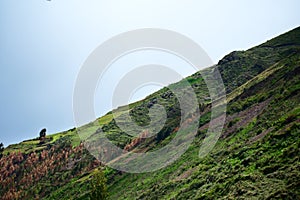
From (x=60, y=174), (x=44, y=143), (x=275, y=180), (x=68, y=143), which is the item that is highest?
(x=44, y=143)

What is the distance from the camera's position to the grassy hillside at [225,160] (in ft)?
90.6

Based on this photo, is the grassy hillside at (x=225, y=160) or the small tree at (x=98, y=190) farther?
the small tree at (x=98, y=190)

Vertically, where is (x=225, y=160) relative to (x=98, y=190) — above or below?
below

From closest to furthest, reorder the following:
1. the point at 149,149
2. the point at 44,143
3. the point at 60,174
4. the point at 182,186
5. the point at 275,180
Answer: the point at 275,180
the point at 182,186
the point at 149,149
the point at 60,174
the point at 44,143

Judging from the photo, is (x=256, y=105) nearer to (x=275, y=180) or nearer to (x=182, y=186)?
(x=182, y=186)

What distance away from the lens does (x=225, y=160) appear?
38062 mm

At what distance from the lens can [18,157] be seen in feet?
436

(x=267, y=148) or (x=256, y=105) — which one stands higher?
(x=256, y=105)

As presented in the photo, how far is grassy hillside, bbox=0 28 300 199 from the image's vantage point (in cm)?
2761

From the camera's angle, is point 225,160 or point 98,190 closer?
point 225,160

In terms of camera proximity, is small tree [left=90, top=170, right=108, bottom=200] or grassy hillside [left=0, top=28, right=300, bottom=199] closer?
grassy hillside [left=0, top=28, right=300, bottom=199]

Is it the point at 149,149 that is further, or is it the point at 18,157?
the point at 18,157

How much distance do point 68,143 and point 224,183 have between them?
10937cm

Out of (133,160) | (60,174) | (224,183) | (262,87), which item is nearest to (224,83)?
(262,87)
